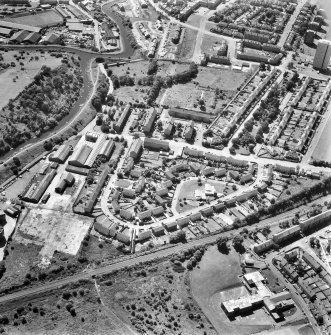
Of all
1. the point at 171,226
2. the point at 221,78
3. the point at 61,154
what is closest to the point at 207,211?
the point at 171,226

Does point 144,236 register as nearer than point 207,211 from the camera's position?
Yes

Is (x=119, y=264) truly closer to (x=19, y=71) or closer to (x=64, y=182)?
(x=64, y=182)

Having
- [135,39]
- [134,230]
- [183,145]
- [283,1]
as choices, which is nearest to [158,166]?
[183,145]

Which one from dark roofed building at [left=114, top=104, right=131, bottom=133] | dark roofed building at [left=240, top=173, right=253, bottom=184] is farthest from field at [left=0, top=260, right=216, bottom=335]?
dark roofed building at [left=114, top=104, right=131, bottom=133]

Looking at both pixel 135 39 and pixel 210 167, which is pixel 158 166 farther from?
pixel 135 39

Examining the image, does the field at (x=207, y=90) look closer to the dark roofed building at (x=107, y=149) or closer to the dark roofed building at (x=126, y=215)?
the dark roofed building at (x=107, y=149)

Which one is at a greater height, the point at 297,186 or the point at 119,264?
the point at 297,186
